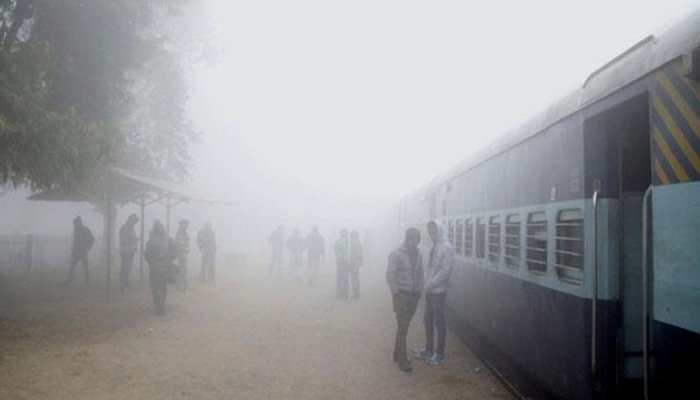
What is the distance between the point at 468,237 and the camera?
10.3 m

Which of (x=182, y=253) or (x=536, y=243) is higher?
(x=536, y=243)

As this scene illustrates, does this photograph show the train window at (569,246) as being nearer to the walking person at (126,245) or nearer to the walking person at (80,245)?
the walking person at (126,245)

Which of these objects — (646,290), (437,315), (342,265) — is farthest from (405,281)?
(342,265)

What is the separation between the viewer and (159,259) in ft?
42.0

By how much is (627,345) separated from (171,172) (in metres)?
26.8

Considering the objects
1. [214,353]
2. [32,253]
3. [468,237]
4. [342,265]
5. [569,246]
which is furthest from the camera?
[32,253]

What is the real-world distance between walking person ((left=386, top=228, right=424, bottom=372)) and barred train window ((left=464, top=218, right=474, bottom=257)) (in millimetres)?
1615

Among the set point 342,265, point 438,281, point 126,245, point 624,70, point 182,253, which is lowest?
point 342,265

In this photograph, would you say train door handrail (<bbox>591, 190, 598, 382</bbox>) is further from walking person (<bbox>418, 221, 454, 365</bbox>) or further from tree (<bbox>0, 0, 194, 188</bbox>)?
tree (<bbox>0, 0, 194, 188</bbox>)

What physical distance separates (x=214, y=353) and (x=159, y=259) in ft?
13.1

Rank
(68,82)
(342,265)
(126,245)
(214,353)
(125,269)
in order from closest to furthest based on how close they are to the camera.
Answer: (214,353) → (68,82) → (126,245) → (125,269) → (342,265)

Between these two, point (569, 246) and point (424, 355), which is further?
point (424, 355)

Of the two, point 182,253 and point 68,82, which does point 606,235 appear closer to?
point 68,82

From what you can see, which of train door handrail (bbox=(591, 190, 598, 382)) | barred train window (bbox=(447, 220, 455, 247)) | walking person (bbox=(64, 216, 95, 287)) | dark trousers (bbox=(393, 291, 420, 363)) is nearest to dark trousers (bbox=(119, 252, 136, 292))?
walking person (bbox=(64, 216, 95, 287))
